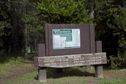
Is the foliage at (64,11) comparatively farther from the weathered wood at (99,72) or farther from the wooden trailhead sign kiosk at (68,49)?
the weathered wood at (99,72)

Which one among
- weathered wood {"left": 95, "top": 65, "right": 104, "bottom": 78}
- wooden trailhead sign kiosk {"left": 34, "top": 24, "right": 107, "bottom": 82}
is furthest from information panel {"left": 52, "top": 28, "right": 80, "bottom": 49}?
weathered wood {"left": 95, "top": 65, "right": 104, "bottom": 78}

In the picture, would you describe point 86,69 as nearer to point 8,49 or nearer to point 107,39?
point 107,39

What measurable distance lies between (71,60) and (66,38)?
973 millimetres

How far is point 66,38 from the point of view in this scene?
15.2 m

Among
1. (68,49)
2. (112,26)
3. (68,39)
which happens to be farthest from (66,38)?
(112,26)

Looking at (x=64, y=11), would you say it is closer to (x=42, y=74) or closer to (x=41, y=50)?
(x=41, y=50)

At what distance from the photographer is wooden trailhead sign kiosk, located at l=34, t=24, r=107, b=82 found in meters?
14.7

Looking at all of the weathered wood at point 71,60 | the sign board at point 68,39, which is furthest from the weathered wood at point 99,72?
the sign board at point 68,39

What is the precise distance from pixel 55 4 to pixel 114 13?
11.6 feet

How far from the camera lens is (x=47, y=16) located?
1989cm

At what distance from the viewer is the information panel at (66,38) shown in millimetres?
14984

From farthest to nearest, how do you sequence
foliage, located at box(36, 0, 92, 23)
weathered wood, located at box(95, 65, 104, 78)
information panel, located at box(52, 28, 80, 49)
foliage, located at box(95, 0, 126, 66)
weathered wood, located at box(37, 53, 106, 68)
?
1. foliage, located at box(36, 0, 92, 23)
2. foliage, located at box(95, 0, 126, 66)
3. weathered wood, located at box(95, 65, 104, 78)
4. information panel, located at box(52, 28, 80, 49)
5. weathered wood, located at box(37, 53, 106, 68)

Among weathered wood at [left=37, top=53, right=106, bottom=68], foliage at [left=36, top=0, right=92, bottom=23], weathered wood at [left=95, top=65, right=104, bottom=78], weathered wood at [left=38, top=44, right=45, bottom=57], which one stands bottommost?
weathered wood at [left=95, top=65, right=104, bottom=78]

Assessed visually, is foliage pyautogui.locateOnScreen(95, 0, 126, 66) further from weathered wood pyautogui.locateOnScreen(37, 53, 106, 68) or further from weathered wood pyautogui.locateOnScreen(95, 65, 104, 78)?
weathered wood pyautogui.locateOnScreen(95, 65, 104, 78)
